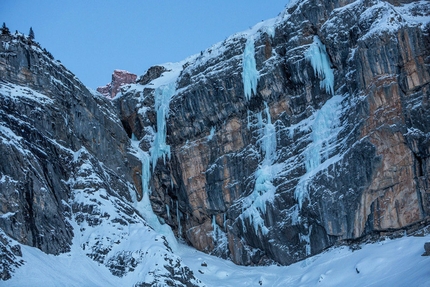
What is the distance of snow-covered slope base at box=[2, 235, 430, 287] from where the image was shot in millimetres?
45906

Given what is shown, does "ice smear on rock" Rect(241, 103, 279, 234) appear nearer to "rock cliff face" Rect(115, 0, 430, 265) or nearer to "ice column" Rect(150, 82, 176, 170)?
"rock cliff face" Rect(115, 0, 430, 265)

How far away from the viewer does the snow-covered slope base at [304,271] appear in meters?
45.9

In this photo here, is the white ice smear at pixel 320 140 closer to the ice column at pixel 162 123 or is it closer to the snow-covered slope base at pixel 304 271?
the snow-covered slope base at pixel 304 271

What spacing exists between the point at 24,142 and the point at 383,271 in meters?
29.9

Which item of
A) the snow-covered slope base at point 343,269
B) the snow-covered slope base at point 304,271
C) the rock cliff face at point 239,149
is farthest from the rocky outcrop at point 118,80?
the snow-covered slope base at point 304,271

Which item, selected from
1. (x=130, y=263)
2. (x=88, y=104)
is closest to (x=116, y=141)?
(x=88, y=104)

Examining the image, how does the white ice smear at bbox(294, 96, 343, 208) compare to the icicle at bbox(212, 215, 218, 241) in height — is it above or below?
above

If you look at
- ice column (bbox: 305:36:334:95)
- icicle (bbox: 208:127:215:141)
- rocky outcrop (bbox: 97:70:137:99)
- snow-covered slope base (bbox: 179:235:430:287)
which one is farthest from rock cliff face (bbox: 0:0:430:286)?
rocky outcrop (bbox: 97:70:137:99)

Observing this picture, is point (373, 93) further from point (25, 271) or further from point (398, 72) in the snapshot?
point (25, 271)

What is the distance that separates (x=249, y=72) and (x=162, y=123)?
11.5 meters

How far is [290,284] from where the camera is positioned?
173ft

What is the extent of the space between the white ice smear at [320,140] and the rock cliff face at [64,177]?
40.8 ft

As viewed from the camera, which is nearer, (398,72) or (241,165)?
(398,72)

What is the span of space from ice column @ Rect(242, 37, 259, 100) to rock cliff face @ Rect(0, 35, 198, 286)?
14459 mm
